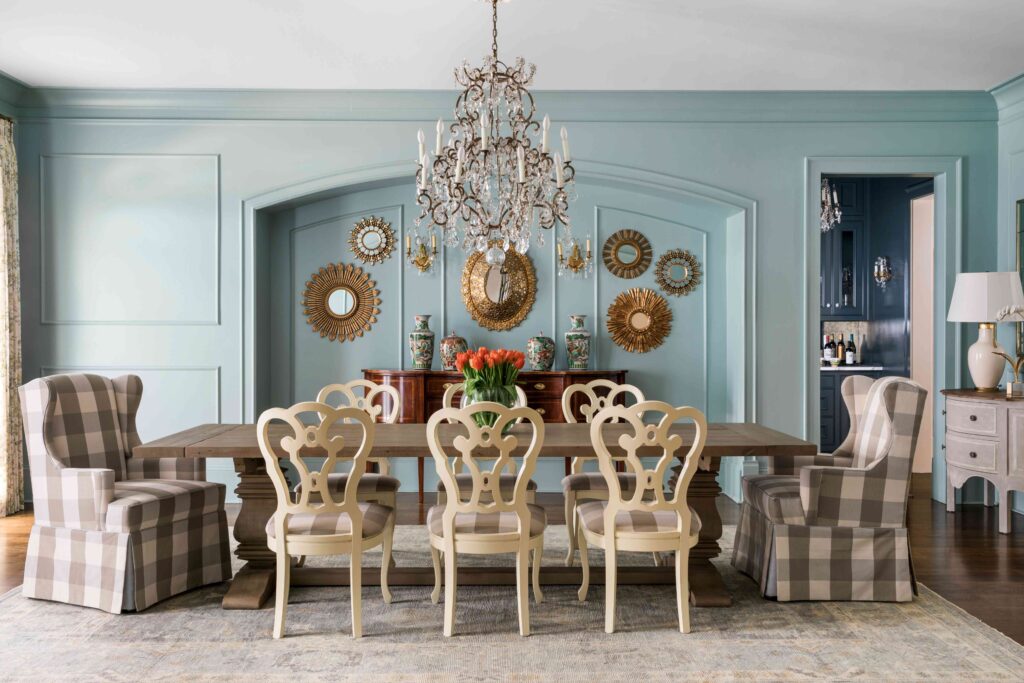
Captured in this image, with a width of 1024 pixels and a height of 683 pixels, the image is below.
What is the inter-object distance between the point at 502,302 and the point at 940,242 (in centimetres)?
310

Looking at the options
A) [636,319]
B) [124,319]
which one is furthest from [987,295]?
[124,319]

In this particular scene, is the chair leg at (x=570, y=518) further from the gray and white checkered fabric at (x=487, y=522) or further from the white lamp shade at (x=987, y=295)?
the white lamp shade at (x=987, y=295)

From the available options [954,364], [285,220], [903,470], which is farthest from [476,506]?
[954,364]

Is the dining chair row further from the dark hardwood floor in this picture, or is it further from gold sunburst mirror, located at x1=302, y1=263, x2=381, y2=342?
gold sunburst mirror, located at x1=302, y1=263, x2=381, y2=342

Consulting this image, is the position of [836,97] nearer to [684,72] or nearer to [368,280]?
[684,72]

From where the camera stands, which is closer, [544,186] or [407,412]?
[544,186]

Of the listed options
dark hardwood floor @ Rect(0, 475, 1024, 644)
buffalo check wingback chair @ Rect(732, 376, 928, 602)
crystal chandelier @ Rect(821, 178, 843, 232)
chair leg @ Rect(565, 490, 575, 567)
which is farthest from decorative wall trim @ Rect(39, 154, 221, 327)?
crystal chandelier @ Rect(821, 178, 843, 232)

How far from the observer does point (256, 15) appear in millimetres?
4305

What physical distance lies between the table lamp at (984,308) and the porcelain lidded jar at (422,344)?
3.45 meters

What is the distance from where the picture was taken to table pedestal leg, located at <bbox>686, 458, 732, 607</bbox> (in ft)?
11.7

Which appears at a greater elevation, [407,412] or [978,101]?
[978,101]

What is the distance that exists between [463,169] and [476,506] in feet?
5.00

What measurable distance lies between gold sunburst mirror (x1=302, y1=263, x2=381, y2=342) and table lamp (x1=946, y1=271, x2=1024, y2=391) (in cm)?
394

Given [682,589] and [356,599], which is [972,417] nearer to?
[682,589]
